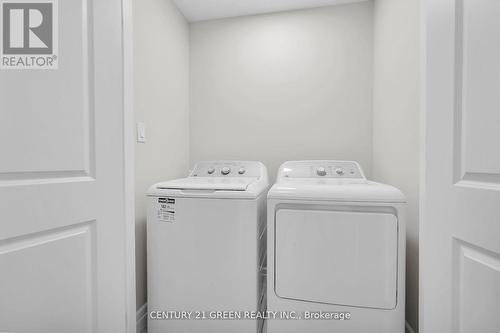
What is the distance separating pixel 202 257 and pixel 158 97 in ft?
3.78

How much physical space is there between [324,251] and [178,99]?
5.28 feet

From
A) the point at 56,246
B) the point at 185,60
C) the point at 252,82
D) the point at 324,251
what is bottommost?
the point at 324,251

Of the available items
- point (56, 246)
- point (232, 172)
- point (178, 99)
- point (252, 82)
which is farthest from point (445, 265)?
point (178, 99)

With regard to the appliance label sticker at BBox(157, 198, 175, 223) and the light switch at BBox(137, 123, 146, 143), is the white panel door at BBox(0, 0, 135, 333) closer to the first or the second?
the appliance label sticker at BBox(157, 198, 175, 223)

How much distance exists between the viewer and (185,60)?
206 centimetres

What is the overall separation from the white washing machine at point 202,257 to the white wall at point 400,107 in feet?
2.83

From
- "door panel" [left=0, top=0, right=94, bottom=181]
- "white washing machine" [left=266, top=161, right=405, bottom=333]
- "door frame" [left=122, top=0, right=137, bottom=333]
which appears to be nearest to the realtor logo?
"door panel" [left=0, top=0, right=94, bottom=181]

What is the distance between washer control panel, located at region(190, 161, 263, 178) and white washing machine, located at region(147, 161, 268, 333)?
0.42 meters

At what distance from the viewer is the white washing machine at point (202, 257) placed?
1.21 metres

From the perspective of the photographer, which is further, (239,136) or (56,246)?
(239,136)

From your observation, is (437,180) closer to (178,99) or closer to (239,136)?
(239,136)

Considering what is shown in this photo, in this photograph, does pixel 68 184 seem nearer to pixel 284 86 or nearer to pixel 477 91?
pixel 477 91

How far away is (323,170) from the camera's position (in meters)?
1.63

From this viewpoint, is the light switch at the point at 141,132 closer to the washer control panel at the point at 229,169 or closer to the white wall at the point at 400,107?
the washer control panel at the point at 229,169
